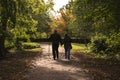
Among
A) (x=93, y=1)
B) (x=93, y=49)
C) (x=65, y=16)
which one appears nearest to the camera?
(x=93, y=1)

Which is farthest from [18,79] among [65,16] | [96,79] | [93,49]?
[65,16]

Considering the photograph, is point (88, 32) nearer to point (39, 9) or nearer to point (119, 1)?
point (39, 9)

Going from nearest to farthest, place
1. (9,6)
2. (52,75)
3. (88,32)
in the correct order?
(52,75) < (9,6) < (88,32)

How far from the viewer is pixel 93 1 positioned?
65.9ft

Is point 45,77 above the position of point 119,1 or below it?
below

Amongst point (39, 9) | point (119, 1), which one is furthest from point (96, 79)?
point (39, 9)

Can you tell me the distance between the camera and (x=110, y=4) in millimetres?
18578

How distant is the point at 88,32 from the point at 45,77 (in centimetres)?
3944

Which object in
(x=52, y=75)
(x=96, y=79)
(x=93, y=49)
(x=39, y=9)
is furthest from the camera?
(x=39, y=9)

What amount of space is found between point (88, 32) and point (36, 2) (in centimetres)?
1943

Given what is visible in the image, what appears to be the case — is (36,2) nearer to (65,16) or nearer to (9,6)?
(9,6)

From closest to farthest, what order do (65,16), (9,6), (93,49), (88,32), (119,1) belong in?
(119,1), (9,6), (93,49), (88,32), (65,16)

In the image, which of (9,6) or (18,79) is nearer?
(18,79)

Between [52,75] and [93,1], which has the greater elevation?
[93,1]
